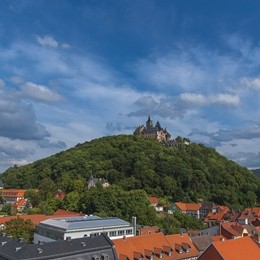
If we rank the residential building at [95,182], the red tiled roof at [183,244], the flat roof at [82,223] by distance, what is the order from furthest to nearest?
the residential building at [95,182] < the flat roof at [82,223] < the red tiled roof at [183,244]

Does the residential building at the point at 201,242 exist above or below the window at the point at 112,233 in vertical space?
below

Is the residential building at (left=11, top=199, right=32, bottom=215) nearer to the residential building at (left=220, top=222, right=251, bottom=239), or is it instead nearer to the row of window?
the row of window

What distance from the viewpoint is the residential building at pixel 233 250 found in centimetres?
4356

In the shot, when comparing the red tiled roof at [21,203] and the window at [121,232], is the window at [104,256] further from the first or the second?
the red tiled roof at [21,203]

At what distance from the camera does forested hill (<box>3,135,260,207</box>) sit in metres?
133

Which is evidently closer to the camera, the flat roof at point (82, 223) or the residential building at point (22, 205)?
the flat roof at point (82, 223)

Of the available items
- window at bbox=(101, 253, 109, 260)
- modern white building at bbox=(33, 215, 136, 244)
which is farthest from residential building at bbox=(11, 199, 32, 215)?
window at bbox=(101, 253, 109, 260)

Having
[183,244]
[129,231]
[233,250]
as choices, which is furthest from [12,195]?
[233,250]

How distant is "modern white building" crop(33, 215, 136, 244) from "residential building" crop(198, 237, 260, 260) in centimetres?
2131

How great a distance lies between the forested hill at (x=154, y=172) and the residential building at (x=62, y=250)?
7587 cm

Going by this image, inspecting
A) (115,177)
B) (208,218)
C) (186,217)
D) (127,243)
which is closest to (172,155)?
(115,177)

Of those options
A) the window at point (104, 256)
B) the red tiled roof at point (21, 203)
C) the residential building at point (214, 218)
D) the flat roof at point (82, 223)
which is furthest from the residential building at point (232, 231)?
the red tiled roof at point (21, 203)

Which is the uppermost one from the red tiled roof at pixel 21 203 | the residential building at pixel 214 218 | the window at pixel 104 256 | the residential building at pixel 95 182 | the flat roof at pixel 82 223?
the residential building at pixel 95 182

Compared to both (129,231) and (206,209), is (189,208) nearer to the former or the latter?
(206,209)
